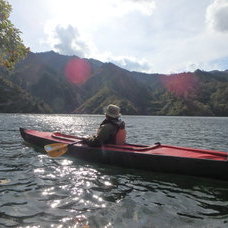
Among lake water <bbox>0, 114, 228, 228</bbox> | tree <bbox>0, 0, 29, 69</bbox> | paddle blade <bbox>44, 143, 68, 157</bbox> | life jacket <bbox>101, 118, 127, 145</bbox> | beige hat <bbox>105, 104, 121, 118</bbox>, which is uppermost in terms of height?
tree <bbox>0, 0, 29, 69</bbox>

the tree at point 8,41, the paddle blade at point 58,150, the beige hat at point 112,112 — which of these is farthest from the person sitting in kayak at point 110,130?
the tree at point 8,41

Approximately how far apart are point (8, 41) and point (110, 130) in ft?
20.4

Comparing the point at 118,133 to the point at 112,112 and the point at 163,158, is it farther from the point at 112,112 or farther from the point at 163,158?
the point at 163,158

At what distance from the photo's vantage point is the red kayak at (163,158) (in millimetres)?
9812

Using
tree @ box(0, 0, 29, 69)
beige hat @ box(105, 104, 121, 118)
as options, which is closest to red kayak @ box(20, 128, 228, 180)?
beige hat @ box(105, 104, 121, 118)

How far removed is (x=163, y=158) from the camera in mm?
10875

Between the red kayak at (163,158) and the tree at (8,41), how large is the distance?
5.26 meters

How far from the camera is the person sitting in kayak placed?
12.5 meters

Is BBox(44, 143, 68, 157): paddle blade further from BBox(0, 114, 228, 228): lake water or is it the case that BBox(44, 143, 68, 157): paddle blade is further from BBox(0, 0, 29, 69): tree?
BBox(0, 0, 29, 69): tree

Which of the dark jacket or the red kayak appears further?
the dark jacket

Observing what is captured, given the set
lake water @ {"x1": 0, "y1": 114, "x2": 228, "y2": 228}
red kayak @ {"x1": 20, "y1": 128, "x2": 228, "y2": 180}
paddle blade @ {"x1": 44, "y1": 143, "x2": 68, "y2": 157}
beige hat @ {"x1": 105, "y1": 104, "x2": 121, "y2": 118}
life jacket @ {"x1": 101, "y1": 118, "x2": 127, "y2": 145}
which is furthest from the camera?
paddle blade @ {"x1": 44, "y1": 143, "x2": 68, "y2": 157}

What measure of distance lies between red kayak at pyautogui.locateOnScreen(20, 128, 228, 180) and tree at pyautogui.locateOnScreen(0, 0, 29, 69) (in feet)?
17.2

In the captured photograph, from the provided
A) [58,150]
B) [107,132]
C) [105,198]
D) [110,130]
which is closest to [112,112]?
[110,130]

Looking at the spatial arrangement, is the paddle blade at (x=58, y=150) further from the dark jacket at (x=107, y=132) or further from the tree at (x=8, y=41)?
the tree at (x=8, y=41)
